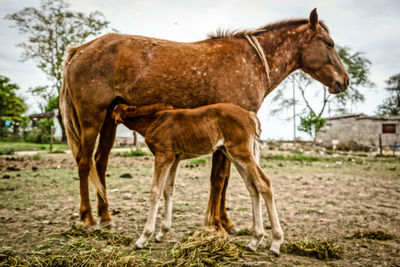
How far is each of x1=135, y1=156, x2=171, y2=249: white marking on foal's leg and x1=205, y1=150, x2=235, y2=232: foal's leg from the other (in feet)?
2.94

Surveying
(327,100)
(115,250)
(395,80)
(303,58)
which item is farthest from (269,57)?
(395,80)

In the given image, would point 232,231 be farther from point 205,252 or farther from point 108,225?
point 108,225

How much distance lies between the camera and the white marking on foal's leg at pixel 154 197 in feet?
11.8

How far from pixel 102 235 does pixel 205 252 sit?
1.58 meters

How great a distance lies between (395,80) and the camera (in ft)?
165

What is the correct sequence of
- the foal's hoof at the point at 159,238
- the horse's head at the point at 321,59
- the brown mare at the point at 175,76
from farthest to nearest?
the horse's head at the point at 321,59, the brown mare at the point at 175,76, the foal's hoof at the point at 159,238

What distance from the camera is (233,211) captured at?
5.73 meters

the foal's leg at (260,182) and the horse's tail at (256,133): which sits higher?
the horse's tail at (256,133)

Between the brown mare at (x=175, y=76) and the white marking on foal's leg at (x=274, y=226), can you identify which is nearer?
the white marking on foal's leg at (x=274, y=226)

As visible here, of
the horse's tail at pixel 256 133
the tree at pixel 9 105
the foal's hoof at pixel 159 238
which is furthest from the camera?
the tree at pixel 9 105

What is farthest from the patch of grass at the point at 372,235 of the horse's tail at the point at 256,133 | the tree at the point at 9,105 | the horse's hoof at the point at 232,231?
the tree at the point at 9,105

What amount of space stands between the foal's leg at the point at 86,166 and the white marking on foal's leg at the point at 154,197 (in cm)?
116

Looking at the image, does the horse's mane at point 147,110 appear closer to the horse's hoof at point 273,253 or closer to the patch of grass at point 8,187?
the horse's hoof at point 273,253

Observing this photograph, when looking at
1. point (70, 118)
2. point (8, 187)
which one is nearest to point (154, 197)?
point (70, 118)
